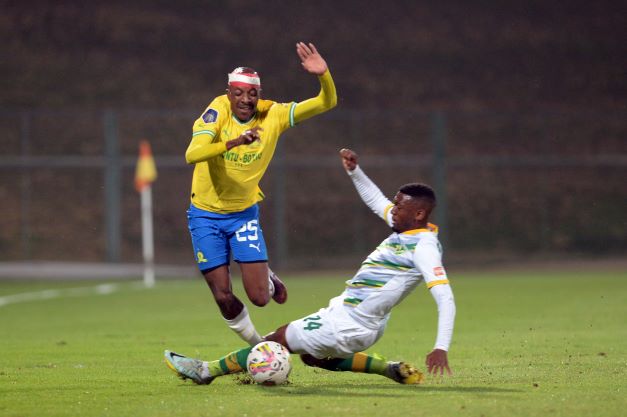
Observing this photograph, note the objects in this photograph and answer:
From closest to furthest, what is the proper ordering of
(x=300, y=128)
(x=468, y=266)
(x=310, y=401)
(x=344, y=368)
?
(x=310, y=401), (x=344, y=368), (x=468, y=266), (x=300, y=128)

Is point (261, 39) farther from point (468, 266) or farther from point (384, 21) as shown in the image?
point (468, 266)

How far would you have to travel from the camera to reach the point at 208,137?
34.7ft

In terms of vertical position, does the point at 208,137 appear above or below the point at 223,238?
above

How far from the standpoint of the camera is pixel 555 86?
4891cm

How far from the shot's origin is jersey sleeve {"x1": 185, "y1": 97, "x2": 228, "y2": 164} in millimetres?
10367

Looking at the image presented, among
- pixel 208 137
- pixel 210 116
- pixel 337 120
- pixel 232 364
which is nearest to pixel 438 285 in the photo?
pixel 232 364

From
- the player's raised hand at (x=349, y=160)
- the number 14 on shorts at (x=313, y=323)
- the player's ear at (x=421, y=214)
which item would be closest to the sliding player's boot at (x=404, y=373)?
the number 14 on shorts at (x=313, y=323)

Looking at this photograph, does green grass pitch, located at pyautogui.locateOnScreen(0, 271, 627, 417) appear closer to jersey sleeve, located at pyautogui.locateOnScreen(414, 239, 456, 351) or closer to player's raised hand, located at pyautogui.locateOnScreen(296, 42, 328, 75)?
jersey sleeve, located at pyautogui.locateOnScreen(414, 239, 456, 351)

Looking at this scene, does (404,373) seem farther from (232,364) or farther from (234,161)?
(234,161)

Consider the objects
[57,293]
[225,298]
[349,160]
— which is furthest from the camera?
[57,293]

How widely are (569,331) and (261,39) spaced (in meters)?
35.8

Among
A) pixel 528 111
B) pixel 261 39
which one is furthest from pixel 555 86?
pixel 261 39

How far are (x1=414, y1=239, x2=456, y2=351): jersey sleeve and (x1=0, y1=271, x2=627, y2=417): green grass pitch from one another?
47 cm

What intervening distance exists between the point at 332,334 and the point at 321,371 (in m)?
1.55
